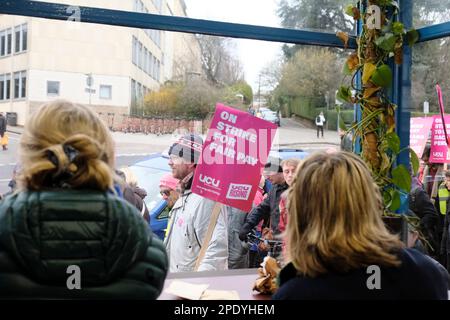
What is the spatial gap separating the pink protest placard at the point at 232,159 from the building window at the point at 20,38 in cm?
89

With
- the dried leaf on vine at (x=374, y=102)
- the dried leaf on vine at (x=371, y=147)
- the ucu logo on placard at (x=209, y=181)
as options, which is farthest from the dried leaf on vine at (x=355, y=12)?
the ucu logo on placard at (x=209, y=181)

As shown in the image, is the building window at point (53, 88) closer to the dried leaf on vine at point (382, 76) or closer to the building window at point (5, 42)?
the building window at point (5, 42)

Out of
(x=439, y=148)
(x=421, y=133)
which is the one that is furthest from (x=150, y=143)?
(x=439, y=148)

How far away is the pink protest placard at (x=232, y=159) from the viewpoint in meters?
2.29

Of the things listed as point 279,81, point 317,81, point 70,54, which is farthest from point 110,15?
point 317,81

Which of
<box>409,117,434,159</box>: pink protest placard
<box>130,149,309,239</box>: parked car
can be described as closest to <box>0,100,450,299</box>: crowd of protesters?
<box>130,149,309,239</box>: parked car

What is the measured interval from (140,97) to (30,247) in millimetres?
1514

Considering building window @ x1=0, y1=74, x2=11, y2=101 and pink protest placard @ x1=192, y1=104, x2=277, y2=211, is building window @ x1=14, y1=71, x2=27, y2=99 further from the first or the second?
pink protest placard @ x1=192, y1=104, x2=277, y2=211

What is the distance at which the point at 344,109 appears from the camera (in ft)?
9.45

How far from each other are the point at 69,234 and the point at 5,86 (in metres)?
1.39

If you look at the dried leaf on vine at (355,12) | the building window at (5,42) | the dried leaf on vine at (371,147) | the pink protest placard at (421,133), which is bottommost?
the dried leaf on vine at (371,147)

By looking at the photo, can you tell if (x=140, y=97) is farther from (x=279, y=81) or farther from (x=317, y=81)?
(x=317, y=81)

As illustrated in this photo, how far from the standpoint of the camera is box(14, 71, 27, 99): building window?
7.73 ft

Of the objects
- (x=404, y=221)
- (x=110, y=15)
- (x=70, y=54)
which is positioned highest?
(x=110, y=15)
